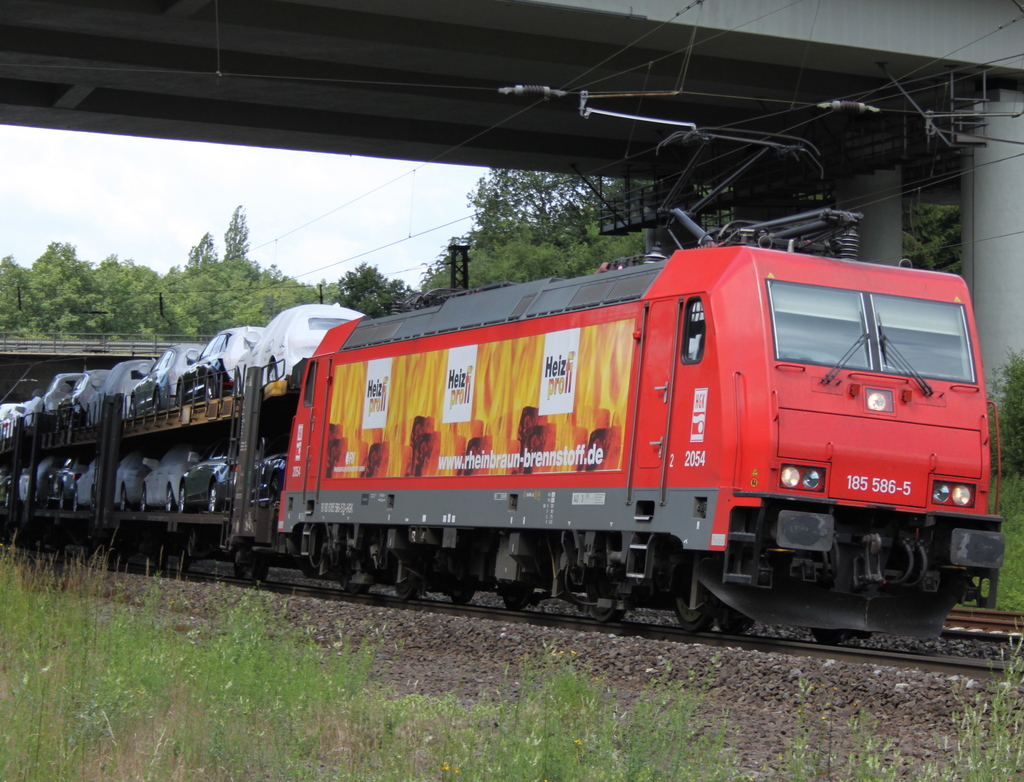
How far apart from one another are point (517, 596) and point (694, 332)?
5.72 meters

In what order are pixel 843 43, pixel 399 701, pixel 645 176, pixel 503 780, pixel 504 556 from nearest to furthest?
1. pixel 503 780
2. pixel 399 701
3. pixel 504 556
4. pixel 843 43
5. pixel 645 176

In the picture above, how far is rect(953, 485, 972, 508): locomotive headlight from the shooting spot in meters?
11.6

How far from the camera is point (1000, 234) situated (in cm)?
2970

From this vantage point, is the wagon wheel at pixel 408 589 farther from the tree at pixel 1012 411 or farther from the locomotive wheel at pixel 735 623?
the tree at pixel 1012 411

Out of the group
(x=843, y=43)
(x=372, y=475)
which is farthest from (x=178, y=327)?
(x=372, y=475)

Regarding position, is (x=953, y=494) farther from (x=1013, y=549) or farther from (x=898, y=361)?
(x=1013, y=549)

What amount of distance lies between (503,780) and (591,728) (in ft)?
4.76

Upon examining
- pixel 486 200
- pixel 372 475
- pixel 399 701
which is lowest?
pixel 399 701

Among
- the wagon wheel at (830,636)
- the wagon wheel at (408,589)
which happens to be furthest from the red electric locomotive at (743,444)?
the wagon wheel at (408,589)

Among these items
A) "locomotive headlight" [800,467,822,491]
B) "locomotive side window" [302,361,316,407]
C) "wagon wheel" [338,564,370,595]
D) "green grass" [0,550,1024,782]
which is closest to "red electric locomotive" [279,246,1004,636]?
"locomotive headlight" [800,467,822,491]

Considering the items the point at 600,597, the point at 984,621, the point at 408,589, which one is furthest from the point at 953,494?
the point at 408,589

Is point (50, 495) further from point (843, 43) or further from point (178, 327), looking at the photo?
point (178, 327)

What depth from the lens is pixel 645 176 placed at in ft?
135

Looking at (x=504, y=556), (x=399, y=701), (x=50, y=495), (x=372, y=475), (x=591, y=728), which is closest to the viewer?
(x=591, y=728)
